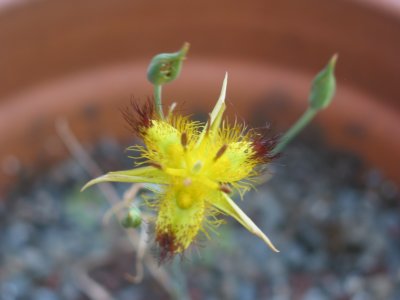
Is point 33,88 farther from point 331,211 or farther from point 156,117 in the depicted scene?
point 331,211

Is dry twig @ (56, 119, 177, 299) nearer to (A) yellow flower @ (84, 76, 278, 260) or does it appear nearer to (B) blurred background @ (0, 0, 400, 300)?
(B) blurred background @ (0, 0, 400, 300)

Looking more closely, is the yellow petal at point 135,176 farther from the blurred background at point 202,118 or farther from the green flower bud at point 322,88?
the blurred background at point 202,118

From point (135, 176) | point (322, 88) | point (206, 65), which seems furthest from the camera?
point (206, 65)

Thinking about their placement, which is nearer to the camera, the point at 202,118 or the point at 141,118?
the point at 141,118

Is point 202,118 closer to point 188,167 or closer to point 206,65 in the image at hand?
point 206,65

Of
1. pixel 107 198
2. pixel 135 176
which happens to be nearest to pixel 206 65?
pixel 107 198

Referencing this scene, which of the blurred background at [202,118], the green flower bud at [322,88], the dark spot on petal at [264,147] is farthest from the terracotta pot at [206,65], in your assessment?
the dark spot on petal at [264,147]
